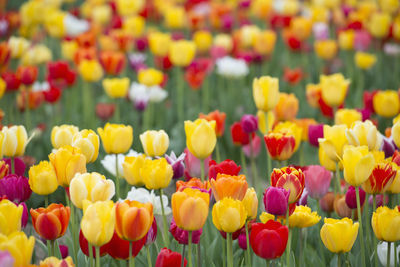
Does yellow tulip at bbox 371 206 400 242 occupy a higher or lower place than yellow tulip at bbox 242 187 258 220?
lower

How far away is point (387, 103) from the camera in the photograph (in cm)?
255

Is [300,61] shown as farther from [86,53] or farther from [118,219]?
[118,219]

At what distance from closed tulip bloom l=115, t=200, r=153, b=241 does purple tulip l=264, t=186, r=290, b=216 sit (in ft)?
1.11

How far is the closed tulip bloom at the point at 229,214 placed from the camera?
138cm

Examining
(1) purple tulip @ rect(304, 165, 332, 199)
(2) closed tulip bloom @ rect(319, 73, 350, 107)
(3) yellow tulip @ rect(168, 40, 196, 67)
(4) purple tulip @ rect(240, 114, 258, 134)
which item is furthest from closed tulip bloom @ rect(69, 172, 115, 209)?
(3) yellow tulip @ rect(168, 40, 196, 67)

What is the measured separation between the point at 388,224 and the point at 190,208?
0.55 meters

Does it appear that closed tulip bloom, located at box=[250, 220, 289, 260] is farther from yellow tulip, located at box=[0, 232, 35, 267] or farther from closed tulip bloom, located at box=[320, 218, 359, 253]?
yellow tulip, located at box=[0, 232, 35, 267]

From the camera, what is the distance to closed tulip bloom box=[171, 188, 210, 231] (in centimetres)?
138

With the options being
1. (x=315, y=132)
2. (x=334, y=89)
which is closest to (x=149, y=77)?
(x=334, y=89)

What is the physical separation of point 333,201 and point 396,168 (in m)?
0.44

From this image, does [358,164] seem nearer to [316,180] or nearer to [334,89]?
[316,180]

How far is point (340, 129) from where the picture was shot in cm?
186

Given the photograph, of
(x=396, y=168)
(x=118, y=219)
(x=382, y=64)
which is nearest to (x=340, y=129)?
(x=396, y=168)

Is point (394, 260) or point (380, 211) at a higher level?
point (380, 211)
